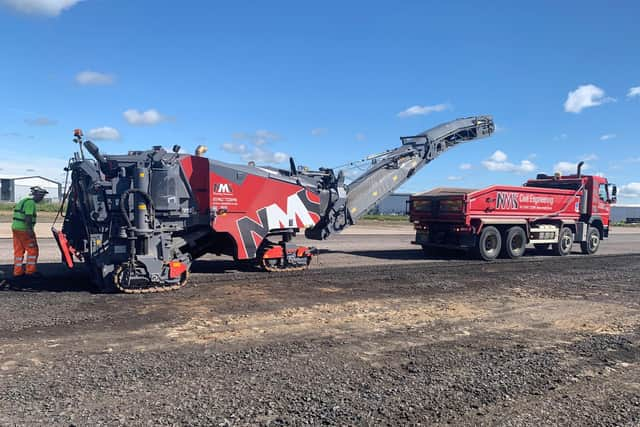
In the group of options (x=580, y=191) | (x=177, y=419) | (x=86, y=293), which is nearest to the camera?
(x=177, y=419)

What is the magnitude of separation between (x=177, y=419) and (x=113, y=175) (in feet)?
20.7

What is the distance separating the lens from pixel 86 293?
806 cm

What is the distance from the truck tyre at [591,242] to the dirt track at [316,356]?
9.25m

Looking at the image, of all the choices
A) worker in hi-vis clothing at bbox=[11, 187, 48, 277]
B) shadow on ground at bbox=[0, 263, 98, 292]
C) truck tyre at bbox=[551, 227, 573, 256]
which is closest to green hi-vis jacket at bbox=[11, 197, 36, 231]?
worker in hi-vis clothing at bbox=[11, 187, 48, 277]

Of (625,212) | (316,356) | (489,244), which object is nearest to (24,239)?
(316,356)

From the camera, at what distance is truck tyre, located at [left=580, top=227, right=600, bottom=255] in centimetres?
1759

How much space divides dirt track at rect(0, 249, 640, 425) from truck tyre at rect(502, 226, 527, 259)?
597cm

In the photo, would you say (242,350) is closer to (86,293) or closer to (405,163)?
(86,293)

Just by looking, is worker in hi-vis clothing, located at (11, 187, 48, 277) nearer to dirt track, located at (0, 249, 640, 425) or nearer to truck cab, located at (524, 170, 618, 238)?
dirt track, located at (0, 249, 640, 425)

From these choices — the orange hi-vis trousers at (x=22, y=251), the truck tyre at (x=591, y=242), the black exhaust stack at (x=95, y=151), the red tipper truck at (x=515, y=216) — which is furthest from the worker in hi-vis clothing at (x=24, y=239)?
the truck tyre at (x=591, y=242)

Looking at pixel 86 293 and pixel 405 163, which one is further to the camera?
pixel 405 163

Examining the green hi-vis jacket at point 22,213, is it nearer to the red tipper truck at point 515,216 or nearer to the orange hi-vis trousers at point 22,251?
the orange hi-vis trousers at point 22,251

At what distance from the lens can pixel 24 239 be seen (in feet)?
30.3

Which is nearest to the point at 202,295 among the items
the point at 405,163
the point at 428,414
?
→ the point at 428,414
